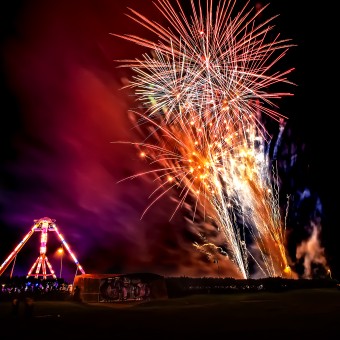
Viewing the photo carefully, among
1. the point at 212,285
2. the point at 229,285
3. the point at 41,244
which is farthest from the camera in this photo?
the point at 41,244

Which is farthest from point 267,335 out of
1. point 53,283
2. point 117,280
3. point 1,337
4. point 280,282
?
point 53,283

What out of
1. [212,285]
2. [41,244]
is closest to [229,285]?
[212,285]

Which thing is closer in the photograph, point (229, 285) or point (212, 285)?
point (212, 285)

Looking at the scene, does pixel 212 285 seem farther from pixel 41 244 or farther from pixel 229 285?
pixel 41 244

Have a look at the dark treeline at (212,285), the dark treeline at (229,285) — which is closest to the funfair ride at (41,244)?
the dark treeline at (212,285)

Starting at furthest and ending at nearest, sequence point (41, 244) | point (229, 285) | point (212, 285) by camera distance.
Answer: point (41, 244) → point (229, 285) → point (212, 285)

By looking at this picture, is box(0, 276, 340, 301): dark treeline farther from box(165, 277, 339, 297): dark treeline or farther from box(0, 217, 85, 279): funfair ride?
box(0, 217, 85, 279): funfair ride

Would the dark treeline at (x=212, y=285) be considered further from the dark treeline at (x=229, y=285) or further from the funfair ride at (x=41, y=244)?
the funfair ride at (x=41, y=244)

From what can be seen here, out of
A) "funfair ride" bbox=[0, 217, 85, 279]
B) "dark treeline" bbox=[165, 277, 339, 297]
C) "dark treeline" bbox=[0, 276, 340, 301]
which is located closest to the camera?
"dark treeline" bbox=[0, 276, 340, 301]

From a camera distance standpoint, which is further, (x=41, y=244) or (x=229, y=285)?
(x=41, y=244)

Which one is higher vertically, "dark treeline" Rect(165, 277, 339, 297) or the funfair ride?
the funfair ride

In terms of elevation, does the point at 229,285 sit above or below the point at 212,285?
below

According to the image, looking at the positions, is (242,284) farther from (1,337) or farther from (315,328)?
(1,337)

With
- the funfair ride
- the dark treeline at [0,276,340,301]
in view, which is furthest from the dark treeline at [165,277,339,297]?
the funfair ride
